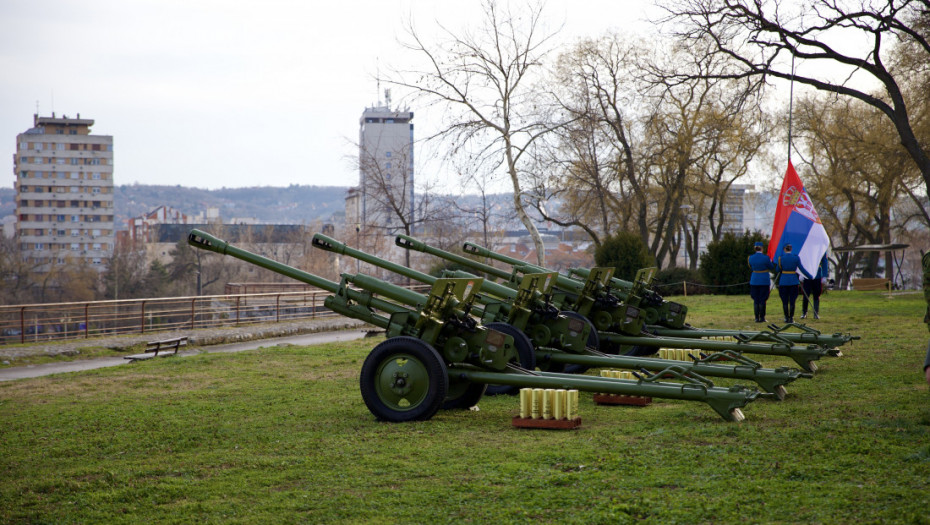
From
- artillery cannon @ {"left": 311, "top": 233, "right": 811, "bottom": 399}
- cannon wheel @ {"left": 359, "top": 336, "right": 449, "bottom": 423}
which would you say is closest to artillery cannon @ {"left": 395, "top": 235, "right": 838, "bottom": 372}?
artillery cannon @ {"left": 311, "top": 233, "right": 811, "bottom": 399}

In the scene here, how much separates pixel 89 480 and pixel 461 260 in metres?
6.59

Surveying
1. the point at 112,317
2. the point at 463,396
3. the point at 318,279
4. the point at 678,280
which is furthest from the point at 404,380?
the point at 678,280

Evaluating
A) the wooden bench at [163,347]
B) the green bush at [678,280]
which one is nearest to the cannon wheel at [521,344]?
the wooden bench at [163,347]

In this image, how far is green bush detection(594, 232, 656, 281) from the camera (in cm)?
2981

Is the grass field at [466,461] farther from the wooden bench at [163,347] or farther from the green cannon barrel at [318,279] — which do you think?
the wooden bench at [163,347]

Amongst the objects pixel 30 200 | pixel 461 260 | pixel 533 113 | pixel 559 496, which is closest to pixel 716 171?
pixel 533 113

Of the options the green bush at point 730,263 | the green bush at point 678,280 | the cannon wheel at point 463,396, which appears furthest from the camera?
the green bush at point 678,280

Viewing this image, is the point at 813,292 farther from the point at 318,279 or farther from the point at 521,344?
the point at 318,279

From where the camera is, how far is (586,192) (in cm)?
3706

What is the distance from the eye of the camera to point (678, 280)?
106 ft

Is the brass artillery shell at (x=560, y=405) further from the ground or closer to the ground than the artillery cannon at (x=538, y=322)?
A: closer to the ground

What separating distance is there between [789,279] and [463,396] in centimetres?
998

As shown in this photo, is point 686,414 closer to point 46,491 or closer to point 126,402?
→ point 46,491

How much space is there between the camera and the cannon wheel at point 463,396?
28.1 ft
